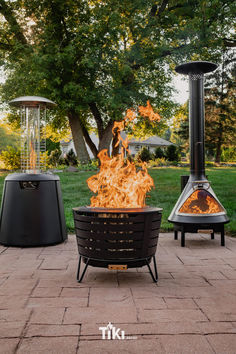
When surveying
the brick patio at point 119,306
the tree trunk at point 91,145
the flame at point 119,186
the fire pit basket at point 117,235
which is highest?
the tree trunk at point 91,145

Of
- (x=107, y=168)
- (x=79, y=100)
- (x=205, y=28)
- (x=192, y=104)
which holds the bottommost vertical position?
(x=107, y=168)

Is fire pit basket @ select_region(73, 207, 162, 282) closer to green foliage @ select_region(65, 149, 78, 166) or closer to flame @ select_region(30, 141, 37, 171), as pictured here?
flame @ select_region(30, 141, 37, 171)

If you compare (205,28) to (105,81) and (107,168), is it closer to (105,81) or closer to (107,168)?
(105,81)

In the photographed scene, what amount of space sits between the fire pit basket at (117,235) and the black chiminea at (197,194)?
1.66 meters

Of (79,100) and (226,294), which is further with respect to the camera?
(79,100)

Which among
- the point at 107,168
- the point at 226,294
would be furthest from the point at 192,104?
the point at 226,294

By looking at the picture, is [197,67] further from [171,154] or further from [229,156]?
[229,156]

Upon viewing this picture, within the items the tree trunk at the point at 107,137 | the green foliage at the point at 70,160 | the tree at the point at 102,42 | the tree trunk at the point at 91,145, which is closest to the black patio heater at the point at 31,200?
the tree at the point at 102,42

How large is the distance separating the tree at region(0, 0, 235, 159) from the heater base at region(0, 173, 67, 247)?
9.77 meters

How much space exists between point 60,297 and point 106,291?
1.32 feet

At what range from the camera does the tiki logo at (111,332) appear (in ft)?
7.04

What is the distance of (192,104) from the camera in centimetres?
518

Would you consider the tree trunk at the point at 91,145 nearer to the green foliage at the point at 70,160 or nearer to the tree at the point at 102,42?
the green foliage at the point at 70,160

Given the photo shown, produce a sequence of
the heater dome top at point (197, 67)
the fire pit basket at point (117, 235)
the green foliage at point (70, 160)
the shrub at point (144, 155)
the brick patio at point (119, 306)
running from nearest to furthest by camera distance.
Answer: the brick patio at point (119, 306) → the fire pit basket at point (117, 235) → the heater dome top at point (197, 67) → the green foliage at point (70, 160) → the shrub at point (144, 155)
